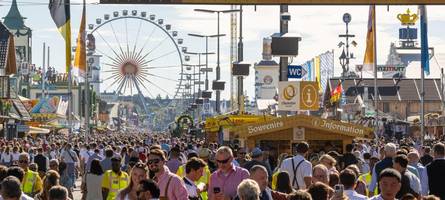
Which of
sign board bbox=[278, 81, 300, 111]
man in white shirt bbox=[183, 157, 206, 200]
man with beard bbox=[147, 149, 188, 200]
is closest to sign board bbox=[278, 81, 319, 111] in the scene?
sign board bbox=[278, 81, 300, 111]

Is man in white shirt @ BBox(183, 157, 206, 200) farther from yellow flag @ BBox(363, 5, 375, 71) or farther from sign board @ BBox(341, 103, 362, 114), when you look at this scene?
sign board @ BBox(341, 103, 362, 114)

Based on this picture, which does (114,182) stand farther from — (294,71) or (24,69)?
(24,69)

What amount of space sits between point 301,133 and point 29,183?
12.8 metres

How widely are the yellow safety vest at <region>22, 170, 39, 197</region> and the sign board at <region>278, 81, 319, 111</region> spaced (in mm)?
15887

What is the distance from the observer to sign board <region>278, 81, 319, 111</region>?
32.6m

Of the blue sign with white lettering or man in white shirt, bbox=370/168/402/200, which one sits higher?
the blue sign with white lettering

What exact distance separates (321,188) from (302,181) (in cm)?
583

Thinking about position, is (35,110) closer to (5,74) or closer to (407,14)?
(5,74)

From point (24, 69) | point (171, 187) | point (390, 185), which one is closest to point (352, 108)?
point (24, 69)

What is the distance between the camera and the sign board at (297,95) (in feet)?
107

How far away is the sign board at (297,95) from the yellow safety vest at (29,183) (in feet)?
52.1

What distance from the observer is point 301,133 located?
95.2ft

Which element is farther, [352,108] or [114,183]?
[352,108]

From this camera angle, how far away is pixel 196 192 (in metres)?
14.0
